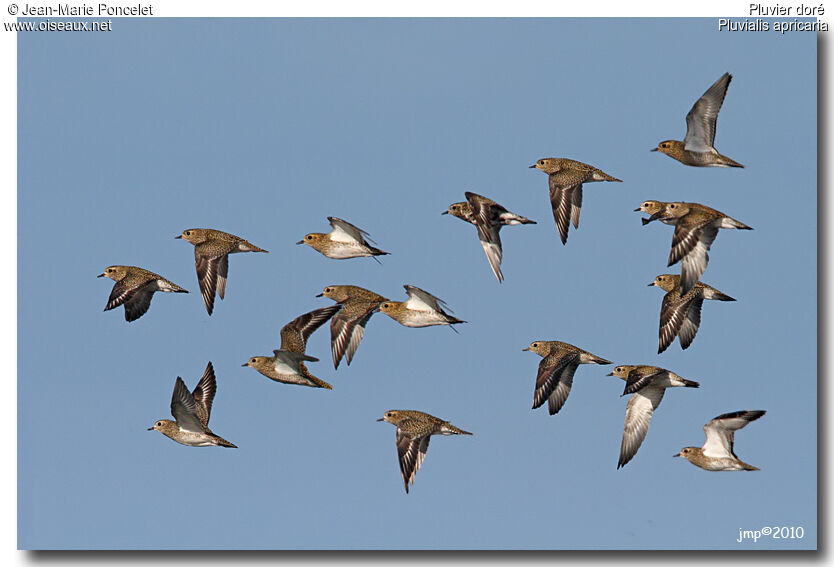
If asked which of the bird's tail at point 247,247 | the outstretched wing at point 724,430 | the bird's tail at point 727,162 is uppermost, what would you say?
the bird's tail at point 727,162

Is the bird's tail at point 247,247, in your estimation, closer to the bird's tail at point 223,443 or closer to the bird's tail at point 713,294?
the bird's tail at point 223,443

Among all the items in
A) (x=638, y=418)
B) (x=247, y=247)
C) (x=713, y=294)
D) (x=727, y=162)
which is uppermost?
(x=727, y=162)

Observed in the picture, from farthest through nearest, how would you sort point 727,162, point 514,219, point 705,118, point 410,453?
point 514,219, point 727,162, point 705,118, point 410,453

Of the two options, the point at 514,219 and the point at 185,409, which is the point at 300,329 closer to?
the point at 185,409

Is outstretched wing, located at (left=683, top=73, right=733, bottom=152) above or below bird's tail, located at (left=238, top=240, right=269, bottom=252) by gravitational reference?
above

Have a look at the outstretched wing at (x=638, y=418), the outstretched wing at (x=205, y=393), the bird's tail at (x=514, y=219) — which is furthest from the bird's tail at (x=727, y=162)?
the outstretched wing at (x=205, y=393)

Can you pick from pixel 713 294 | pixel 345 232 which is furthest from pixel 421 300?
pixel 713 294

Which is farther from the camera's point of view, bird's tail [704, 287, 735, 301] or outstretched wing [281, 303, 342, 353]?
outstretched wing [281, 303, 342, 353]

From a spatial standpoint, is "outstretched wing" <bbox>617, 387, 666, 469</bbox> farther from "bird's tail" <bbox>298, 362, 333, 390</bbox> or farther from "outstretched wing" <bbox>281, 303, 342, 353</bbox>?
"outstretched wing" <bbox>281, 303, 342, 353</bbox>

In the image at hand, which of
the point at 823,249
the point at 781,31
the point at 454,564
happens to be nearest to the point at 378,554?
the point at 454,564

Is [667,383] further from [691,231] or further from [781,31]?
[781,31]

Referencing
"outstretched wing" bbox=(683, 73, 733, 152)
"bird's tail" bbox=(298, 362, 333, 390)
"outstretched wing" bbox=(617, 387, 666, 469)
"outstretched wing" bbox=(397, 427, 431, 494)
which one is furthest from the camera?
"outstretched wing" bbox=(617, 387, 666, 469)

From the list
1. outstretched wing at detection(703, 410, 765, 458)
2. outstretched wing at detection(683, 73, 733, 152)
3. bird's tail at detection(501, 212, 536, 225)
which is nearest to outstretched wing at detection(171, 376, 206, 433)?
bird's tail at detection(501, 212, 536, 225)
